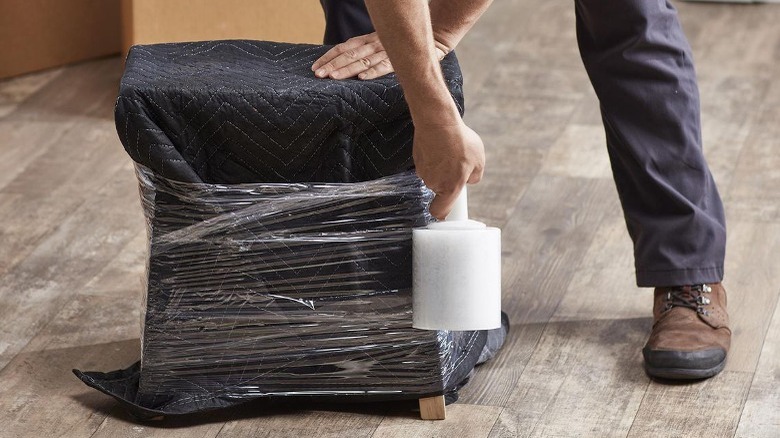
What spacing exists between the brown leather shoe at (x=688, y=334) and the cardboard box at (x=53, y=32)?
6.31ft

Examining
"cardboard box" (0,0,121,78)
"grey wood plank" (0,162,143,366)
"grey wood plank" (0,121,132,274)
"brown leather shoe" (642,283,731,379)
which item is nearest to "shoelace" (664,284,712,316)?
"brown leather shoe" (642,283,731,379)

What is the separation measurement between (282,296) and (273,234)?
0.08 m

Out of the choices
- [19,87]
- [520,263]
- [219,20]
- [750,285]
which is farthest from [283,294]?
[19,87]

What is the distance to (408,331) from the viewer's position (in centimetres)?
161

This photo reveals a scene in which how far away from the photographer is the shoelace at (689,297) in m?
1.83

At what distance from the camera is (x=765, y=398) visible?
170 centimetres

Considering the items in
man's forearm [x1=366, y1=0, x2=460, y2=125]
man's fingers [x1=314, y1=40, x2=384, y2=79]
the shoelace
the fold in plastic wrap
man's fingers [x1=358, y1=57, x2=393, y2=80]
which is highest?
man's forearm [x1=366, y1=0, x2=460, y2=125]

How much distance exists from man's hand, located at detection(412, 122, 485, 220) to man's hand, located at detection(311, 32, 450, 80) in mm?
160

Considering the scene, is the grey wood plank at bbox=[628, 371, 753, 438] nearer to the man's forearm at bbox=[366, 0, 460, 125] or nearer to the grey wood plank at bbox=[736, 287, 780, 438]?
the grey wood plank at bbox=[736, 287, 780, 438]

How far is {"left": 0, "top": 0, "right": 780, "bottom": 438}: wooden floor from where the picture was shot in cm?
166

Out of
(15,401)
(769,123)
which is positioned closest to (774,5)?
(769,123)

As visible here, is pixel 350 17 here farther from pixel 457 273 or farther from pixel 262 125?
pixel 457 273

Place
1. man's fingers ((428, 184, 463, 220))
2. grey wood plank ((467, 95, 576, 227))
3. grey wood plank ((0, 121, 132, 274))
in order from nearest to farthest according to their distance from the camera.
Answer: man's fingers ((428, 184, 463, 220)) < grey wood plank ((0, 121, 132, 274)) < grey wood plank ((467, 95, 576, 227))

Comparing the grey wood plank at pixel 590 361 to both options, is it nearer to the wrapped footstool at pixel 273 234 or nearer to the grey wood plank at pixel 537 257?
the grey wood plank at pixel 537 257
